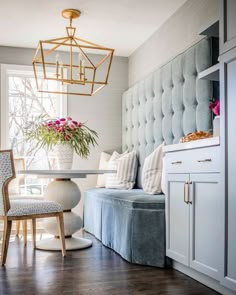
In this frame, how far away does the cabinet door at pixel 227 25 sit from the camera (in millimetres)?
2131

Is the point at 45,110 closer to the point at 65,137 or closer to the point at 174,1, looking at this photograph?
the point at 65,137

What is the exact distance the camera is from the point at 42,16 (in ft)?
13.2

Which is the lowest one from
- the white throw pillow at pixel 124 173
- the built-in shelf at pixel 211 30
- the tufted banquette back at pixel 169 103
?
the white throw pillow at pixel 124 173

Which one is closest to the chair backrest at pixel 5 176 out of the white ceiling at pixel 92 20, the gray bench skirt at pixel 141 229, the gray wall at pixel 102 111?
the gray bench skirt at pixel 141 229

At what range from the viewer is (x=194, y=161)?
8.27ft

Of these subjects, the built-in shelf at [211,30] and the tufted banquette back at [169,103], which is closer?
the built-in shelf at [211,30]

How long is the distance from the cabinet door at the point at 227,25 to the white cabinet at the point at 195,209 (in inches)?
23.0

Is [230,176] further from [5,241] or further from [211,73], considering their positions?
[5,241]

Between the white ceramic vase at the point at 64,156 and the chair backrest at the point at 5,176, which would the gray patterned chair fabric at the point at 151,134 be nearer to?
the white ceramic vase at the point at 64,156

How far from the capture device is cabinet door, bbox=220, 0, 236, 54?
213 cm

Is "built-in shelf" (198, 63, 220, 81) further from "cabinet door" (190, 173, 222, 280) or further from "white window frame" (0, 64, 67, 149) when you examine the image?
"white window frame" (0, 64, 67, 149)

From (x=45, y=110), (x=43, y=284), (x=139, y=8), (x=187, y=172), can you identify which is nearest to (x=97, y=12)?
(x=139, y=8)

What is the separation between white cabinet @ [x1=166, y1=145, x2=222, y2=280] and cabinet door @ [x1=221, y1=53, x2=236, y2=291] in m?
0.07

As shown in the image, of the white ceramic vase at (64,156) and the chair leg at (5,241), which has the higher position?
the white ceramic vase at (64,156)
